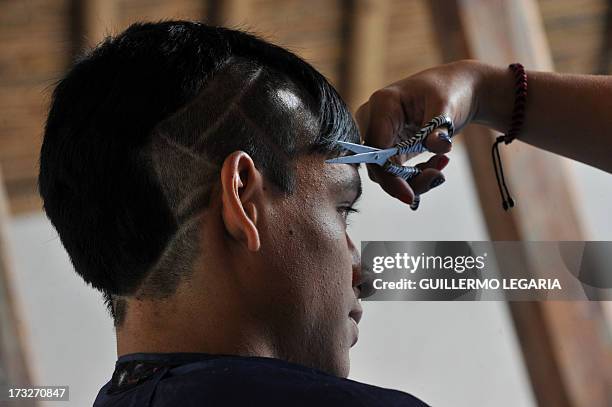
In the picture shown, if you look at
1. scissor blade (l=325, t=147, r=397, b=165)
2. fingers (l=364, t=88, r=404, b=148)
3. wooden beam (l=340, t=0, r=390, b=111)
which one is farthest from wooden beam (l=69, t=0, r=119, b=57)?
scissor blade (l=325, t=147, r=397, b=165)

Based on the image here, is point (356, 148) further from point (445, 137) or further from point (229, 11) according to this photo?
point (229, 11)

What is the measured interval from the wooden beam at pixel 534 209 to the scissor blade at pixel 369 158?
955 millimetres

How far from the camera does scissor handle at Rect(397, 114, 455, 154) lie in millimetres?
1152

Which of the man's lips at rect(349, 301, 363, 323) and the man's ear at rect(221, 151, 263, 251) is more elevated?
the man's ear at rect(221, 151, 263, 251)

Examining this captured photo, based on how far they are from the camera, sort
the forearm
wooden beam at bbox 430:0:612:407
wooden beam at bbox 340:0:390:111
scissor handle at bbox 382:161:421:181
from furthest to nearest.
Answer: wooden beam at bbox 340:0:390:111 → wooden beam at bbox 430:0:612:407 → the forearm → scissor handle at bbox 382:161:421:181

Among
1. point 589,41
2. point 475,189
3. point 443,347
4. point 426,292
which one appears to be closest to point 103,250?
point 426,292

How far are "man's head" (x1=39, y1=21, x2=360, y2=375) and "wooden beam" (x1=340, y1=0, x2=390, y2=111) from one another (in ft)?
6.92

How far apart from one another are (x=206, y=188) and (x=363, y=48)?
2237mm

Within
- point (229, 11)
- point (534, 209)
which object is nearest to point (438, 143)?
point (534, 209)

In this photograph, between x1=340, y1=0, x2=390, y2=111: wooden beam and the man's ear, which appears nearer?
the man's ear

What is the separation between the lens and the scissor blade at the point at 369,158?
A: 106cm

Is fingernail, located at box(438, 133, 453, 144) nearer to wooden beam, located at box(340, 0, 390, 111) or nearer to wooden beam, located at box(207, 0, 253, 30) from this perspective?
wooden beam, located at box(207, 0, 253, 30)

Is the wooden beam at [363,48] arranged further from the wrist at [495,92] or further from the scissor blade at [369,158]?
the scissor blade at [369,158]

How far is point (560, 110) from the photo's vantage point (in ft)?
4.21
